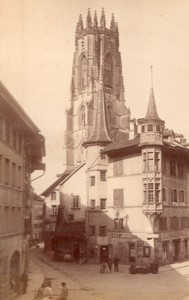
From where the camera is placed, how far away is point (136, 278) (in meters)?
30.2

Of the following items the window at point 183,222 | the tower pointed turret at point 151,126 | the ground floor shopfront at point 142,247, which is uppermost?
the tower pointed turret at point 151,126

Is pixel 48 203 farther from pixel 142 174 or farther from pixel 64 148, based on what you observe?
pixel 142 174

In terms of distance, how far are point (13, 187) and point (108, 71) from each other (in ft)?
185

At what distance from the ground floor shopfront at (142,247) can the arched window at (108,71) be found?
135ft

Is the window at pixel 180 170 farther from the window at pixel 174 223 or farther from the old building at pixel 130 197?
the window at pixel 174 223

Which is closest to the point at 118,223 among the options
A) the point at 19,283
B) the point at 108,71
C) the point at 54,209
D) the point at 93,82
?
the point at 54,209

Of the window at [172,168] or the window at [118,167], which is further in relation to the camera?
the window at [118,167]

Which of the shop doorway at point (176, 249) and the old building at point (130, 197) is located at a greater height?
the old building at point (130, 197)

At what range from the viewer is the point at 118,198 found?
131ft

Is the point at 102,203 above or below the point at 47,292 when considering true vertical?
above

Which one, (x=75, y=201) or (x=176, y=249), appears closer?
(x=176, y=249)

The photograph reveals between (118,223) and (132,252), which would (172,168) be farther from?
(132,252)

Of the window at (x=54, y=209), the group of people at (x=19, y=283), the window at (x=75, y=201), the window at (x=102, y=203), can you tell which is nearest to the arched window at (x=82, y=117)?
the window at (x=54, y=209)

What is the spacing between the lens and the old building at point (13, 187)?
21.0 meters
